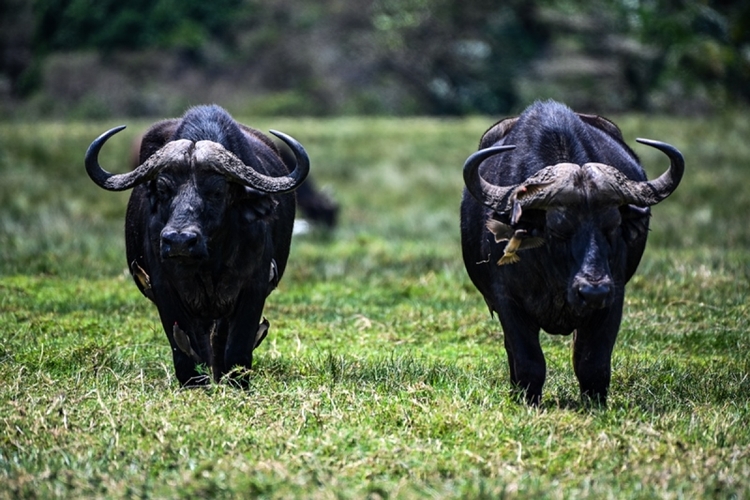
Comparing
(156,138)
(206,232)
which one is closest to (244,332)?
(206,232)

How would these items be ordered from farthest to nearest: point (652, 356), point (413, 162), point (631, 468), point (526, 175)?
1. point (413, 162)
2. point (652, 356)
3. point (526, 175)
4. point (631, 468)

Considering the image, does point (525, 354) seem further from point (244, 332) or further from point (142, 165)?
point (142, 165)

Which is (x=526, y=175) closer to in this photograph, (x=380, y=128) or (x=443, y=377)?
(x=443, y=377)

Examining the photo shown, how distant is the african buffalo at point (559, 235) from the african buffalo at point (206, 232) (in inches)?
55.8

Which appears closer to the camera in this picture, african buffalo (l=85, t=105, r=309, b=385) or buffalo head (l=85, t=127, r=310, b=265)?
buffalo head (l=85, t=127, r=310, b=265)

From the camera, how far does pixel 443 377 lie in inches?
300

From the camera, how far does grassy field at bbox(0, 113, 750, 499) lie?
17.4 feet

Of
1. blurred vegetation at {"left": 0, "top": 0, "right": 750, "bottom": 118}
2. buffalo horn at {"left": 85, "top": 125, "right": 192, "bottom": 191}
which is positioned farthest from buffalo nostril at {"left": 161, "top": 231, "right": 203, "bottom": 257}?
blurred vegetation at {"left": 0, "top": 0, "right": 750, "bottom": 118}

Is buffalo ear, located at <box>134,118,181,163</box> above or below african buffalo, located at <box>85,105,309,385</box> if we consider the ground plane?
above

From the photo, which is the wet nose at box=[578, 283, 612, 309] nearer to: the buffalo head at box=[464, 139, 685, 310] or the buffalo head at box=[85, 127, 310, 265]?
the buffalo head at box=[464, 139, 685, 310]

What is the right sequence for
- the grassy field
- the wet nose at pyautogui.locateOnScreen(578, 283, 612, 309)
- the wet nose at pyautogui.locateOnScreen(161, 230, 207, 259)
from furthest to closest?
the wet nose at pyautogui.locateOnScreen(161, 230, 207, 259) → the wet nose at pyautogui.locateOnScreen(578, 283, 612, 309) → the grassy field

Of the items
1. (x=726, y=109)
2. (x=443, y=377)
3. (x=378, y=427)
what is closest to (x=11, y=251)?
(x=443, y=377)

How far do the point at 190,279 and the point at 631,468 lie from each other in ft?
10.6

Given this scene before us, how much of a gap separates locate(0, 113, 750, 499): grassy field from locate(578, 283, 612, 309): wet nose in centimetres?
65
